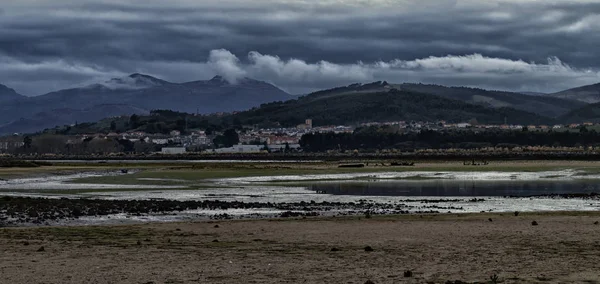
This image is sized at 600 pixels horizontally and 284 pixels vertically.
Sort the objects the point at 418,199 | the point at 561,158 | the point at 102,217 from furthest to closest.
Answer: the point at 561,158
the point at 418,199
the point at 102,217

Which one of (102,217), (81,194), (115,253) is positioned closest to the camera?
(115,253)

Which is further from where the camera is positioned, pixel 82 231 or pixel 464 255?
pixel 82 231

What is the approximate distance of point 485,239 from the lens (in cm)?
2695

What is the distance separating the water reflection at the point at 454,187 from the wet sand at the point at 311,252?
76.7 feet

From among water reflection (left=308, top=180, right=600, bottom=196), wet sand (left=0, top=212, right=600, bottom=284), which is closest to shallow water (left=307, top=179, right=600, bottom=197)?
water reflection (left=308, top=180, right=600, bottom=196)

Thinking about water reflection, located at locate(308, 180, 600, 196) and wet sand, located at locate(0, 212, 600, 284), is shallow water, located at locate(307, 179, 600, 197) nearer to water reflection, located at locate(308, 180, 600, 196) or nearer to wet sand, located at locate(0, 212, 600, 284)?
water reflection, located at locate(308, 180, 600, 196)

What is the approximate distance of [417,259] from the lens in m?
22.7

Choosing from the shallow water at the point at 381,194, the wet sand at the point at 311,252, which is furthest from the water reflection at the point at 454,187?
the wet sand at the point at 311,252

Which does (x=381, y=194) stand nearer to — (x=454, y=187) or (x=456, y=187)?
(x=454, y=187)

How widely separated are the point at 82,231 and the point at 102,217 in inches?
314

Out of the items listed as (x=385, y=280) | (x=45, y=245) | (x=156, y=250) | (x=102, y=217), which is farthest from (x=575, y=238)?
(x=102, y=217)

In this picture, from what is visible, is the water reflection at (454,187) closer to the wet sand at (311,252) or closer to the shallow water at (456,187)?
the shallow water at (456,187)

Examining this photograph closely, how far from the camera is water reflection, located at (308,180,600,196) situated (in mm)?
57728

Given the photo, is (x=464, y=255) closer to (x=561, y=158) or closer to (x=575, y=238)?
(x=575, y=238)
